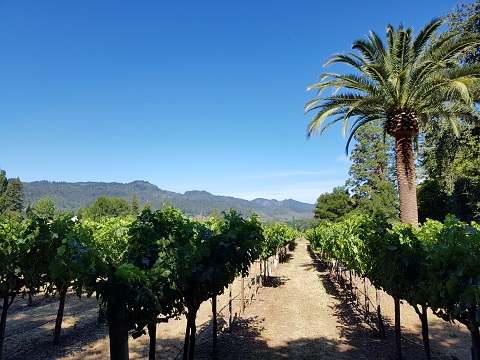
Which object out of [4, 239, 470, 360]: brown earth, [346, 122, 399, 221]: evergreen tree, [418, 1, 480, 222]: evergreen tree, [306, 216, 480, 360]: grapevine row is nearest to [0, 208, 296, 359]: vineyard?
[4, 239, 470, 360]: brown earth

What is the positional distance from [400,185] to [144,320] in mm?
11054

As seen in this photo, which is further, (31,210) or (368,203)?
(368,203)

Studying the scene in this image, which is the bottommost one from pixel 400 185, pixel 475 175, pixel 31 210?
pixel 31 210

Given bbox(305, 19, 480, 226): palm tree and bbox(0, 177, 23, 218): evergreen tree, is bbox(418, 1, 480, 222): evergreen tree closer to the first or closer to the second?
bbox(305, 19, 480, 226): palm tree

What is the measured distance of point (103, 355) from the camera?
8.84 m

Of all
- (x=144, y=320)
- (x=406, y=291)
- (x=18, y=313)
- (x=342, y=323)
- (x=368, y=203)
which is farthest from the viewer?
(x=368, y=203)

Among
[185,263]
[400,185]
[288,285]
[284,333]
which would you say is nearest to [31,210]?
[185,263]

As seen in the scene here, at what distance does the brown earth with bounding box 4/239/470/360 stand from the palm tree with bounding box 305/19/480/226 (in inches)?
160

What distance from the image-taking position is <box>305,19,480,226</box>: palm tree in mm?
11719

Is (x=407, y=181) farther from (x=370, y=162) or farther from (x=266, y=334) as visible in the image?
(x=370, y=162)

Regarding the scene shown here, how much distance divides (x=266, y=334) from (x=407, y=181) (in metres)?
7.44

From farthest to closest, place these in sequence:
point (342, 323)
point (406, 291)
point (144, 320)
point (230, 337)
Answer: point (342, 323) → point (230, 337) → point (406, 291) → point (144, 320)

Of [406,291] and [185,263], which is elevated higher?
[185,263]

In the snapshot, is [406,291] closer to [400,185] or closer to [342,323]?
[342,323]
